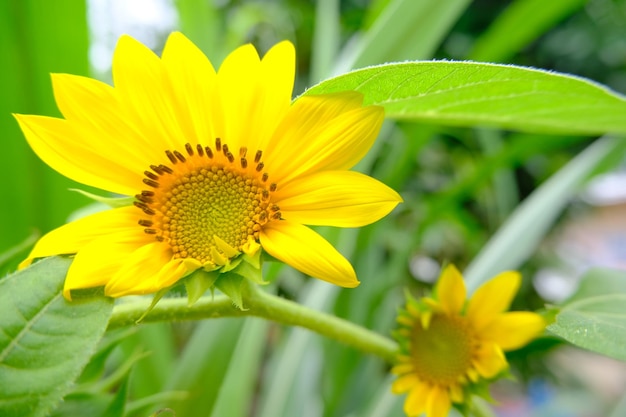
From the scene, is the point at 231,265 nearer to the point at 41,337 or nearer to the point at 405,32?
the point at 41,337

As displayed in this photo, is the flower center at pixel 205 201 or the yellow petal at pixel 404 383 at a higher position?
the flower center at pixel 205 201

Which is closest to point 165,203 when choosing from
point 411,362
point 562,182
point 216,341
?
point 411,362

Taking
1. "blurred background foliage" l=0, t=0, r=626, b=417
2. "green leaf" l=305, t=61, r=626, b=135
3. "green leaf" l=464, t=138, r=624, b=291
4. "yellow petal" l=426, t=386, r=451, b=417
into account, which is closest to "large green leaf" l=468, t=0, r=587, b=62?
"blurred background foliage" l=0, t=0, r=626, b=417

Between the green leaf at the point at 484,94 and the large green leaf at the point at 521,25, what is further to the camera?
the large green leaf at the point at 521,25

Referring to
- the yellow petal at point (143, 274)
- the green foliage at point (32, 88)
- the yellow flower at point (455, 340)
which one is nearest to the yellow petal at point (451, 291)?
the yellow flower at point (455, 340)

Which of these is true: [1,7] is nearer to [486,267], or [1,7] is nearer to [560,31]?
[486,267]

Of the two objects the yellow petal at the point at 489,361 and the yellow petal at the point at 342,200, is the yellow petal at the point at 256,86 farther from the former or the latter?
the yellow petal at the point at 489,361

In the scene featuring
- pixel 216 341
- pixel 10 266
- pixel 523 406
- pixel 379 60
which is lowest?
pixel 523 406
